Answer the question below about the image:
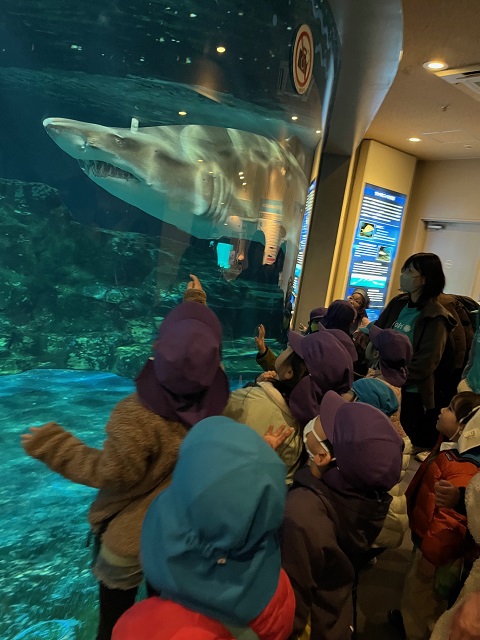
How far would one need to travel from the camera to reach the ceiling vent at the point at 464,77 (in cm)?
402

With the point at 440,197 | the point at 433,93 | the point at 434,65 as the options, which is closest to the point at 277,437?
the point at 434,65

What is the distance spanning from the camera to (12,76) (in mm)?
1936

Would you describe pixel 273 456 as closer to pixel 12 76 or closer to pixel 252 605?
pixel 252 605

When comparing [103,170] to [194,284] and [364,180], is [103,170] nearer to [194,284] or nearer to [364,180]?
[194,284]

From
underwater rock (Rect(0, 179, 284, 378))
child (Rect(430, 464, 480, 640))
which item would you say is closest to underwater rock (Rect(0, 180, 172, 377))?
underwater rock (Rect(0, 179, 284, 378))

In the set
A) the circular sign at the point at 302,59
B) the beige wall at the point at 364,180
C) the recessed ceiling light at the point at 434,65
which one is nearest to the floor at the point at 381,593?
the circular sign at the point at 302,59

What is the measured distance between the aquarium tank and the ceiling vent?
2266 mm

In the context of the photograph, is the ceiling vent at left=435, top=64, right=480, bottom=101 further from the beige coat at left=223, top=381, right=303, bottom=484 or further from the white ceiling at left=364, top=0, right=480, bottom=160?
the beige coat at left=223, top=381, right=303, bottom=484

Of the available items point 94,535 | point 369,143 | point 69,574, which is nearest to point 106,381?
point 69,574

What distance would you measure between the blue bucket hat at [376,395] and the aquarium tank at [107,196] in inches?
31.3

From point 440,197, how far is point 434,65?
12.5 ft

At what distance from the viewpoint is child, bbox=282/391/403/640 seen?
44.7 inches

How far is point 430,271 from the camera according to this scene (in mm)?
2848

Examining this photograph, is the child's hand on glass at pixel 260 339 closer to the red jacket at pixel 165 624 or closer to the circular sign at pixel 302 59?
the circular sign at pixel 302 59
